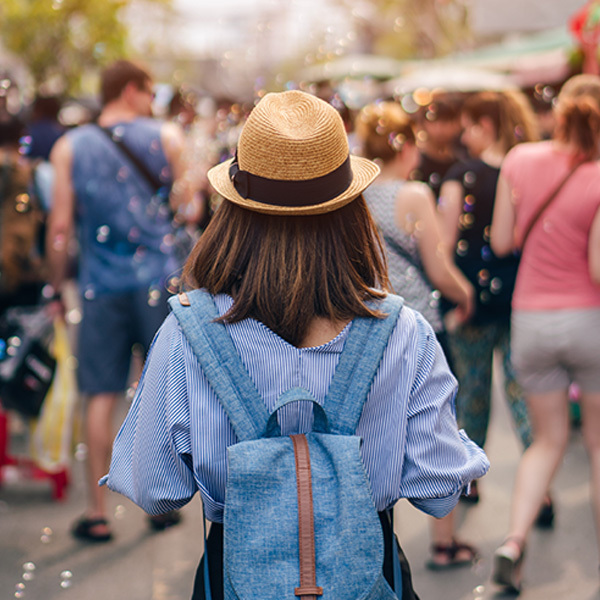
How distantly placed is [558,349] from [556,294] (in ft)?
0.78

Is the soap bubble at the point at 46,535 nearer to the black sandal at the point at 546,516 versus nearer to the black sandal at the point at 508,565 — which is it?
the black sandal at the point at 508,565

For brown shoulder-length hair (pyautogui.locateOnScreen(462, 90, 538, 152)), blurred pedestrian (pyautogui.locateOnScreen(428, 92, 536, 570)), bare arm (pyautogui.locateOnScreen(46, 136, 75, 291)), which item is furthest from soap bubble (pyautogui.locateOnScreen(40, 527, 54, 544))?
brown shoulder-length hair (pyautogui.locateOnScreen(462, 90, 538, 152))

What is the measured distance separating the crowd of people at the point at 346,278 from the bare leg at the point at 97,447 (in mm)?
11

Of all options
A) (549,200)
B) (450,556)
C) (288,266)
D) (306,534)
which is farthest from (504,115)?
(306,534)

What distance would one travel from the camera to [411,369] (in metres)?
1.92

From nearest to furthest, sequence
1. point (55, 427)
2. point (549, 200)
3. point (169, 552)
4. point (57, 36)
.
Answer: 1. point (549, 200)
2. point (169, 552)
3. point (55, 427)
4. point (57, 36)

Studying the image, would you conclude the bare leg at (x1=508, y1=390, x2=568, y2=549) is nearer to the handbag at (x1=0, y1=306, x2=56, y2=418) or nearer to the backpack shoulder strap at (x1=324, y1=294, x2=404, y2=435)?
the backpack shoulder strap at (x1=324, y1=294, x2=404, y2=435)

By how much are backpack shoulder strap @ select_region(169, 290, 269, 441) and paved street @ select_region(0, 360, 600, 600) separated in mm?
2202

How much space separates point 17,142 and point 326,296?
11.3ft

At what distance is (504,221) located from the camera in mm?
3986

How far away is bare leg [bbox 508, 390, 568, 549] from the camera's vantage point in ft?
12.4

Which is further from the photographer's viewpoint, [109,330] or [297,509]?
[109,330]

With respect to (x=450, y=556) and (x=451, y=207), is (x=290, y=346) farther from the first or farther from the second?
(x=451, y=207)

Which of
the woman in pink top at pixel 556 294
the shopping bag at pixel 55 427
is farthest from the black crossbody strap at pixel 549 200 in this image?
the shopping bag at pixel 55 427
